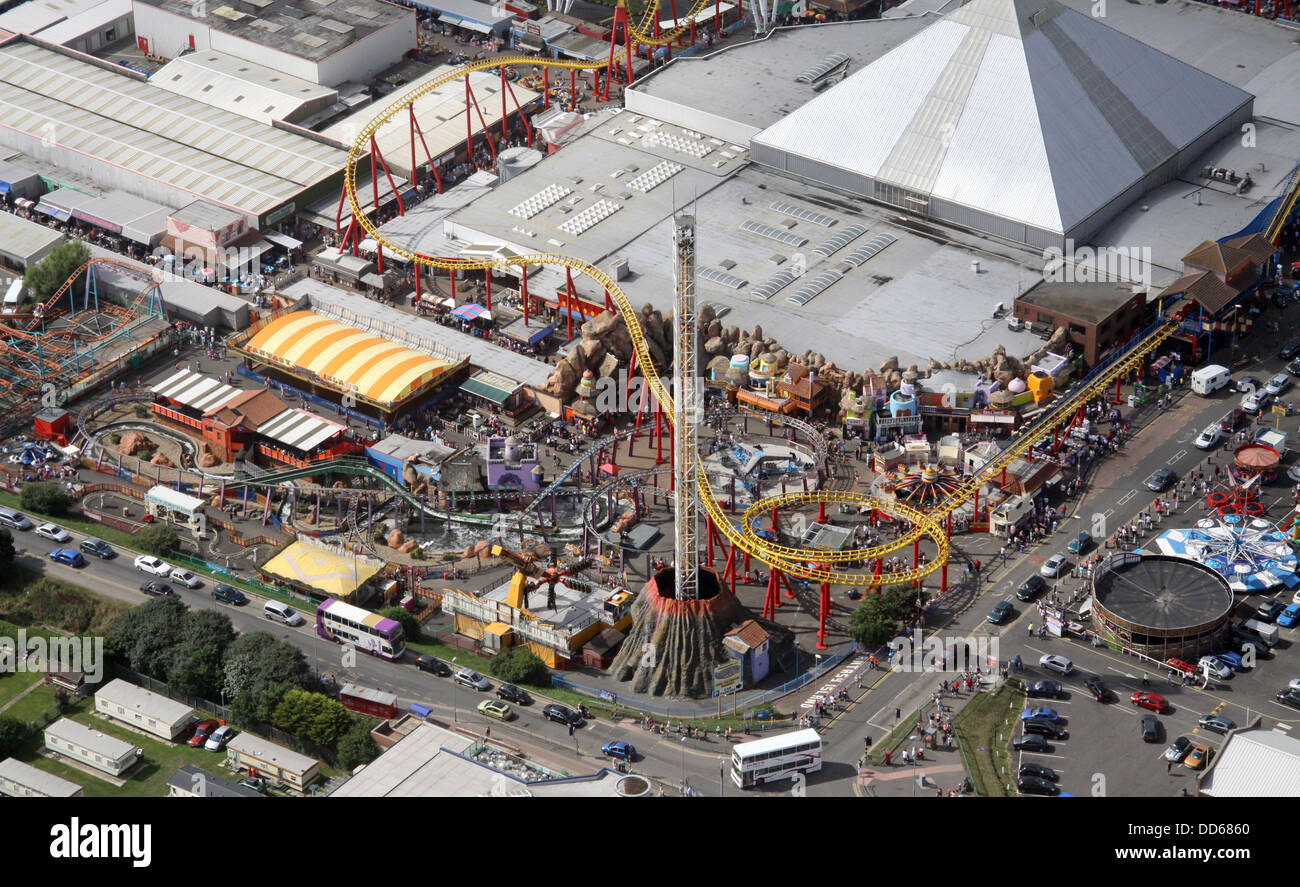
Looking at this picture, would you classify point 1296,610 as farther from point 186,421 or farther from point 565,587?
point 186,421

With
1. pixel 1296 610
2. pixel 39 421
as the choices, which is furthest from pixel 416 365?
pixel 1296 610

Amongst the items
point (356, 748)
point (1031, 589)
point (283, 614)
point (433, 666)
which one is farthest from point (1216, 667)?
point (283, 614)

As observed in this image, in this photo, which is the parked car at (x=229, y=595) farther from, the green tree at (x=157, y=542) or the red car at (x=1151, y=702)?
the red car at (x=1151, y=702)

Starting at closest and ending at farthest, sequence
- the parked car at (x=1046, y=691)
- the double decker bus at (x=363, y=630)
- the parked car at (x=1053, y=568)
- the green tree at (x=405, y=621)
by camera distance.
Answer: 1. the parked car at (x=1046, y=691)
2. the double decker bus at (x=363, y=630)
3. the green tree at (x=405, y=621)
4. the parked car at (x=1053, y=568)

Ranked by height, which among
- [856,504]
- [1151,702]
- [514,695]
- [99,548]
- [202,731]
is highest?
[856,504]

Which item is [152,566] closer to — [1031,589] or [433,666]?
[433,666]

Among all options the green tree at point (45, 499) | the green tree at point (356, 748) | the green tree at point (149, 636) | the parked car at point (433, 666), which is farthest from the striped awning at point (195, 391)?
the green tree at point (356, 748)
